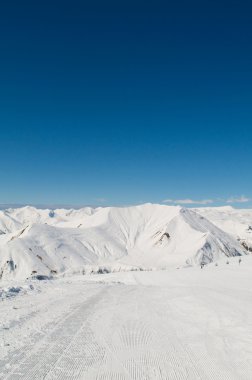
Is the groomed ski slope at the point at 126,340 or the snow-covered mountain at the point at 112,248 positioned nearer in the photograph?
the groomed ski slope at the point at 126,340

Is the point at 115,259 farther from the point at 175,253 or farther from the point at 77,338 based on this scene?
the point at 77,338

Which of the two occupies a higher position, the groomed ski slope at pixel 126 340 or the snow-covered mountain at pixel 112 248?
the groomed ski slope at pixel 126 340

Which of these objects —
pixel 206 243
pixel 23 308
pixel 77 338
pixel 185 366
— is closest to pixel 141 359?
pixel 185 366

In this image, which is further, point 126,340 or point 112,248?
point 112,248

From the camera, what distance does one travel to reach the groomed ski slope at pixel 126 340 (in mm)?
7797

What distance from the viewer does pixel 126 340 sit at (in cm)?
1034

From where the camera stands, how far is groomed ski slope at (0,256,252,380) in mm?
7797

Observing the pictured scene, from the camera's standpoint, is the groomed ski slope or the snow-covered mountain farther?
the snow-covered mountain

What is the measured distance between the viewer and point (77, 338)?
10289mm

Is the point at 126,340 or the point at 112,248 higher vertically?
the point at 126,340

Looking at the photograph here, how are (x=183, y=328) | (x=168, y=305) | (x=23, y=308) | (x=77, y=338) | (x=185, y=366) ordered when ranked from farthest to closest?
1. (x=168, y=305)
2. (x=23, y=308)
3. (x=183, y=328)
4. (x=77, y=338)
5. (x=185, y=366)

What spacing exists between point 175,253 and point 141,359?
154447mm

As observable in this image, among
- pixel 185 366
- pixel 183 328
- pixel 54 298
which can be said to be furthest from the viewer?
pixel 54 298

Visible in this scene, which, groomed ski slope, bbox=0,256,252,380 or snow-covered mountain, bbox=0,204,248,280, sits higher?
groomed ski slope, bbox=0,256,252,380
